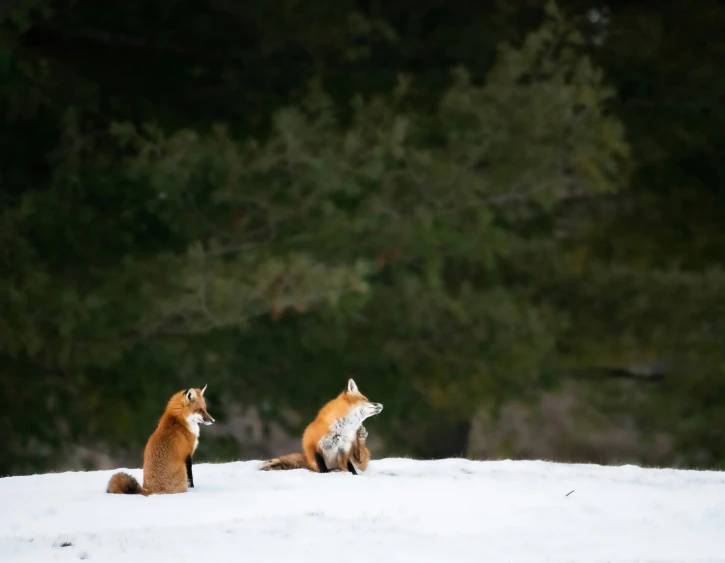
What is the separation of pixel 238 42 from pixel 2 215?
13.3ft

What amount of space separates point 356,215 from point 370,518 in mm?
7379

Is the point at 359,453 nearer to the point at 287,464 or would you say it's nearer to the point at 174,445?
the point at 287,464

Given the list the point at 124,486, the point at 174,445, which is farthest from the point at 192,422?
the point at 124,486

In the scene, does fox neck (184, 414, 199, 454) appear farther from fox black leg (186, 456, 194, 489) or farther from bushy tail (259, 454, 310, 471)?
bushy tail (259, 454, 310, 471)

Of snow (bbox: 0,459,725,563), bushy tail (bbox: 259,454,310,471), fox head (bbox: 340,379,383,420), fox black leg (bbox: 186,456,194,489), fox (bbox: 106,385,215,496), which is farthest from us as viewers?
bushy tail (bbox: 259,454,310,471)

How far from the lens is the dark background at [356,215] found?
13.3m

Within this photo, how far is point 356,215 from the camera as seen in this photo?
46.2 feet

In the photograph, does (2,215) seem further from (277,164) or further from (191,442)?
(191,442)

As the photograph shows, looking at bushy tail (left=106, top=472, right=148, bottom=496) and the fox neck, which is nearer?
the fox neck

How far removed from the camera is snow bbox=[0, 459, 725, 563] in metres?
6.32

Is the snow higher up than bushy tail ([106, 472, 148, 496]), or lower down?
lower down

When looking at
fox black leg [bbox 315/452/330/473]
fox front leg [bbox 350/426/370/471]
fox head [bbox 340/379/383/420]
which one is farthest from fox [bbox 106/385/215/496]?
fox front leg [bbox 350/426/370/471]

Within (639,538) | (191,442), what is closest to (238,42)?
(191,442)

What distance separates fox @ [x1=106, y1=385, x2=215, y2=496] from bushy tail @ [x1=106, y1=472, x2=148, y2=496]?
102 mm
